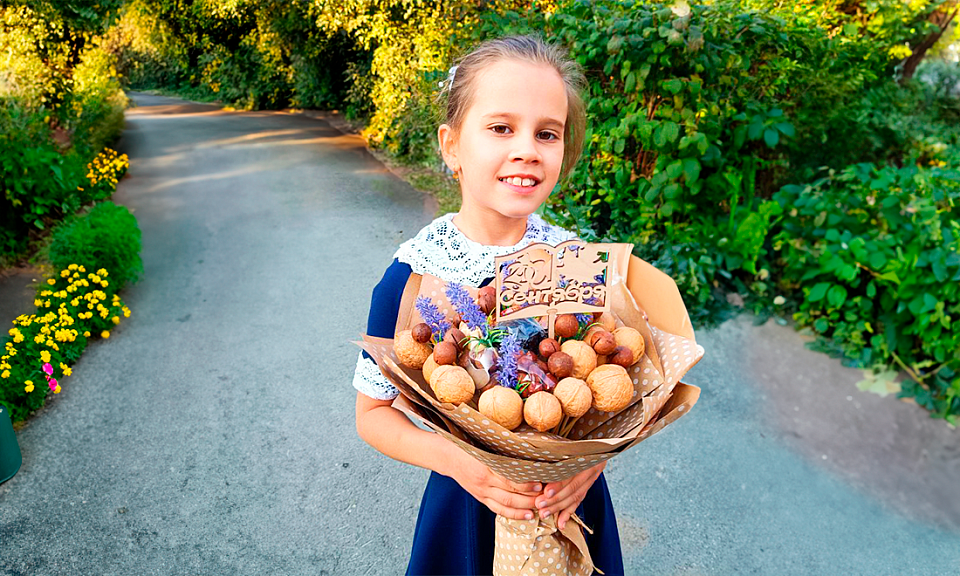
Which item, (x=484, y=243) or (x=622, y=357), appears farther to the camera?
(x=484, y=243)

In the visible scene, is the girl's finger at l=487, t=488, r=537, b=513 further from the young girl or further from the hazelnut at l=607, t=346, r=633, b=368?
the hazelnut at l=607, t=346, r=633, b=368

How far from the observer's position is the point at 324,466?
9.87 ft

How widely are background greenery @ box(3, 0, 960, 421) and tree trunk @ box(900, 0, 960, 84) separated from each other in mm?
17

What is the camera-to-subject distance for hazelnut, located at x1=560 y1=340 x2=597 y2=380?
0.90 metres

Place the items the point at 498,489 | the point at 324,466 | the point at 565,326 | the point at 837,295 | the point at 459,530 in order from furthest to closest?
the point at 837,295
the point at 324,466
the point at 459,530
the point at 498,489
the point at 565,326

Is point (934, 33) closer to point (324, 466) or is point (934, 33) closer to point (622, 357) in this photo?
point (324, 466)

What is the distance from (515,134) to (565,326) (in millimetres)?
374

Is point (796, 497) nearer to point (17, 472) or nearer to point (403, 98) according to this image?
point (17, 472)

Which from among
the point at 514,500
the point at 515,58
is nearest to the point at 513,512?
the point at 514,500

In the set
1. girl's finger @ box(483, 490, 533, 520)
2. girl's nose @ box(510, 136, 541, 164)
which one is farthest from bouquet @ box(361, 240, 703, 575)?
girl's nose @ box(510, 136, 541, 164)

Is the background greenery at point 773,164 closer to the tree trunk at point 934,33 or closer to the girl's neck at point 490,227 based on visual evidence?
the tree trunk at point 934,33

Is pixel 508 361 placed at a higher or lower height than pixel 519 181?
lower

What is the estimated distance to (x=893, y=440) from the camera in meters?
3.17

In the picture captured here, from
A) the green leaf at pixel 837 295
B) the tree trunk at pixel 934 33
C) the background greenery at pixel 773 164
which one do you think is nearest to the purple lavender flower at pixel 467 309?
the background greenery at pixel 773 164
